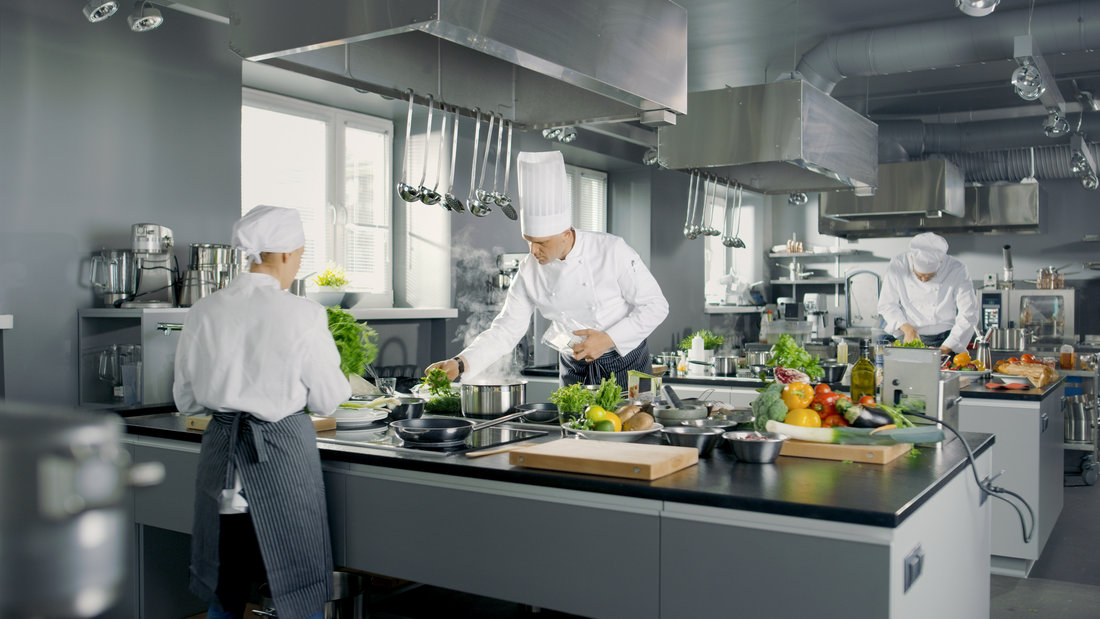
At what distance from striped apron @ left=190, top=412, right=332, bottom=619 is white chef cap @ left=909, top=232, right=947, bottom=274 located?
4956mm

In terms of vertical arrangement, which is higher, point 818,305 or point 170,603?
point 818,305

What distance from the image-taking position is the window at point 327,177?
208 inches

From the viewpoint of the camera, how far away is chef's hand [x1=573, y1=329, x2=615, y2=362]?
3256mm

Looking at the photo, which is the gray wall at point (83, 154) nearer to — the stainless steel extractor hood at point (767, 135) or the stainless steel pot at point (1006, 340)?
the stainless steel extractor hood at point (767, 135)

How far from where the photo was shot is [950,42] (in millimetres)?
4605

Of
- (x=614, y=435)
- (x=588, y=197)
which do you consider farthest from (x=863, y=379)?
(x=588, y=197)

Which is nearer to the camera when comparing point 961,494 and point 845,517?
Answer: point 845,517

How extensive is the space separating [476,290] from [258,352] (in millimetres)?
4254

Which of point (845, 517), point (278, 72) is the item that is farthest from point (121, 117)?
point (845, 517)

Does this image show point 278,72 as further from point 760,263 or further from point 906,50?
point 760,263

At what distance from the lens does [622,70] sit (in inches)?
99.3

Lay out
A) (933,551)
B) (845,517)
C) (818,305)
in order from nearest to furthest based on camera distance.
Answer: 1. (845,517)
2. (933,551)
3. (818,305)

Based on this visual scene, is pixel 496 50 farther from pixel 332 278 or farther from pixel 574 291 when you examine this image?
pixel 332 278

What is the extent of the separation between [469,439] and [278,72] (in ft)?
11.0
